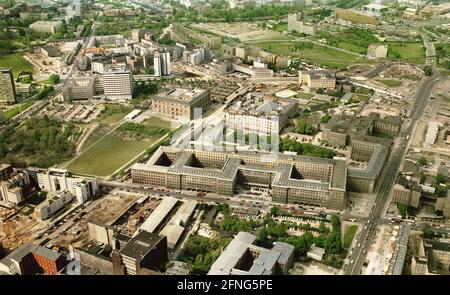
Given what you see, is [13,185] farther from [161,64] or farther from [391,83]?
[391,83]

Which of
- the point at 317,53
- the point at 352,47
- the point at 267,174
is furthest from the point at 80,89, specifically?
the point at 352,47

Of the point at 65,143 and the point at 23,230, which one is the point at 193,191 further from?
the point at 65,143

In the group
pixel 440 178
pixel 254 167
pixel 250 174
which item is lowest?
pixel 440 178

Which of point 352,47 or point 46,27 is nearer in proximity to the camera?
point 352,47

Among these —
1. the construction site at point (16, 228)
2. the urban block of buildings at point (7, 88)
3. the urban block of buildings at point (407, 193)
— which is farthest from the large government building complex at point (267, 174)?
the urban block of buildings at point (7, 88)

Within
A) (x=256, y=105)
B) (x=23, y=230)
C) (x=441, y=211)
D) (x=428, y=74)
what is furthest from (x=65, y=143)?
(x=428, y=74)

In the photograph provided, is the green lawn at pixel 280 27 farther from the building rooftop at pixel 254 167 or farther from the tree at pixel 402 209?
the tree at pixel 402 209
